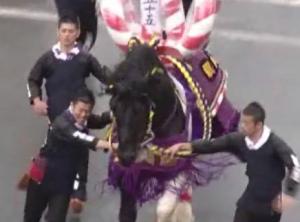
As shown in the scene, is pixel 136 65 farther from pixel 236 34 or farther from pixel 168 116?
pixel 236 34

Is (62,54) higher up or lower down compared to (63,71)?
higher up

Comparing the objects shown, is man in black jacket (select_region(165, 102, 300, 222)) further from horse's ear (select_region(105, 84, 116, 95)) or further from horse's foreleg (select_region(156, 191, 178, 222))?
horse's ear (select_region(105, 84, 116, 95))

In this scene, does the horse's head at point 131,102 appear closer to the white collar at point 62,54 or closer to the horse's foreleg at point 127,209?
the horse's foreleg at point 127,209

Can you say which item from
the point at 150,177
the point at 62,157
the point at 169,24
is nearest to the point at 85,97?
the point at 62,157

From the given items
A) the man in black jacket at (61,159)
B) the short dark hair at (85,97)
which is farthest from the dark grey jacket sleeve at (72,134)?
the short dark hair at (85,97)

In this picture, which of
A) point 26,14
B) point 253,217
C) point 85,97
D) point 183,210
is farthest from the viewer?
point 26,14

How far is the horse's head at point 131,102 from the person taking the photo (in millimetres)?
7707

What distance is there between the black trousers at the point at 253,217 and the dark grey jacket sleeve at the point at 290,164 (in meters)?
0.35

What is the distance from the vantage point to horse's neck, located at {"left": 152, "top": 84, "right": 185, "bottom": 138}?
8.05m

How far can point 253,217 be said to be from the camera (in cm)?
820

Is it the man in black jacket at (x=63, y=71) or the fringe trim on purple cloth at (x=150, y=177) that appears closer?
the fringe trim on purple cloth at (x=150, y=177)

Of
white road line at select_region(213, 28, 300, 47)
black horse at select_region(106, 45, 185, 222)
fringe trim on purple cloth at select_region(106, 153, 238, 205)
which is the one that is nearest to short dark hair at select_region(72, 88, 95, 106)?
black horse at select_region(106, 45, 185, 222)

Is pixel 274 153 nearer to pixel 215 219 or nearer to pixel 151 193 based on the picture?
pixel 151 193

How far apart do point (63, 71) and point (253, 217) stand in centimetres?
170
